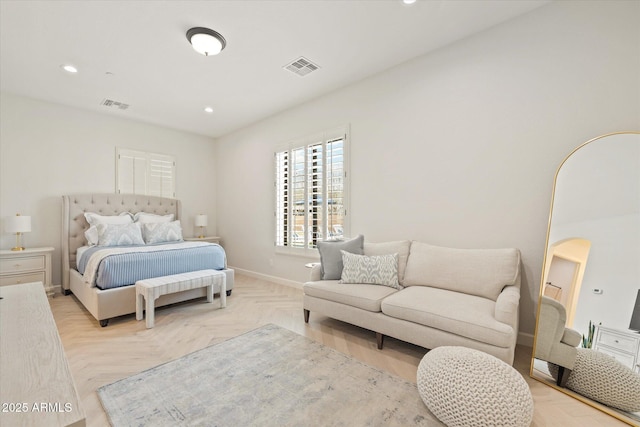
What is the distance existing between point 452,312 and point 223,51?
128 inches

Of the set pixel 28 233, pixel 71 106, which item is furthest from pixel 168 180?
pixel 28 233

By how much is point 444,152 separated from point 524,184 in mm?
769

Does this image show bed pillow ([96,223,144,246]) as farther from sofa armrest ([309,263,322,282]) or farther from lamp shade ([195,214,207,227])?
sofa armrest ([309,263,322,282])

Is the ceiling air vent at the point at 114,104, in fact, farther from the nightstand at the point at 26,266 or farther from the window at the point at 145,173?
the nightstand at the point at 26,266

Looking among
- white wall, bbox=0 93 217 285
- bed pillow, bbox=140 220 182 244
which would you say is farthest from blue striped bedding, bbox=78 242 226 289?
white wall, bbox=0 93 217 285

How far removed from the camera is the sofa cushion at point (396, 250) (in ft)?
9.36

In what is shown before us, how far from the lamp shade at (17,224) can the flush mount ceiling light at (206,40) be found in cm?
330

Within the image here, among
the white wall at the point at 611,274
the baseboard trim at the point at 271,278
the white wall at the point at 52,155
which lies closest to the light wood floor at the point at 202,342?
the baseboard trim at the point at 271,278

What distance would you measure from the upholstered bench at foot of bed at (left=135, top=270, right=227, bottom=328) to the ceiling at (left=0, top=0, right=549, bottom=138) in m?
2.44

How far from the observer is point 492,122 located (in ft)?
8.39

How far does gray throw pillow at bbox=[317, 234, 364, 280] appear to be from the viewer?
299 cm

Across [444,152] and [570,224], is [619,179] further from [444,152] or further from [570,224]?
[444,152]

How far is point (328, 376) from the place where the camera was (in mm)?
1960

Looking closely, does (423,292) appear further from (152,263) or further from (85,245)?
(85,245)
